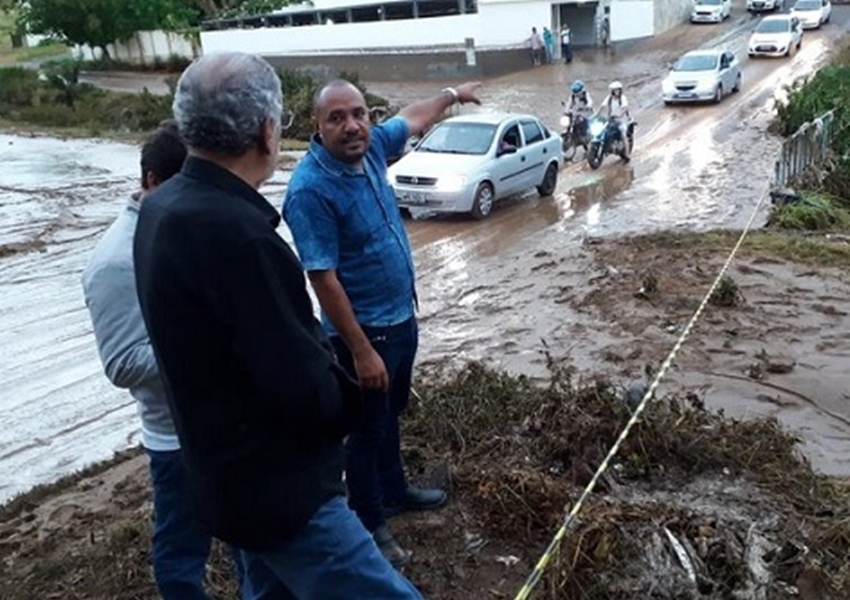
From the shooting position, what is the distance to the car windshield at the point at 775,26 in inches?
1404

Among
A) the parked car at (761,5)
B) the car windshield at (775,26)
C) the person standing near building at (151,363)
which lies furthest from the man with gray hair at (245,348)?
the parked car at (761,5)

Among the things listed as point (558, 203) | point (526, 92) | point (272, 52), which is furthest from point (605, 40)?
point (558, 203)

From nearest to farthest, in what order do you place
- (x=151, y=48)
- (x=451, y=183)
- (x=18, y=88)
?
(x=451, y=183)
(x=18, y=88)
(x=151, y=48)

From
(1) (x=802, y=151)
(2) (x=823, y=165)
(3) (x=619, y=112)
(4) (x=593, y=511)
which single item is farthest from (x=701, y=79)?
(4) (x=593, y=511)

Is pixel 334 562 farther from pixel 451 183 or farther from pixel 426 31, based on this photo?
pixel 426 31

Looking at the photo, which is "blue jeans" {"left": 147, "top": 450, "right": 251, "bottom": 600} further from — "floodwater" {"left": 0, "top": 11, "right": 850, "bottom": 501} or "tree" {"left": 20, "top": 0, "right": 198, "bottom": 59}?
"tree" {"left": 20, "top": 0, "right": 198, "bottom": 59}

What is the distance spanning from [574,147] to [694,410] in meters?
16.4

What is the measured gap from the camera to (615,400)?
209 inches

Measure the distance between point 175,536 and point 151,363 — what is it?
0.66 m

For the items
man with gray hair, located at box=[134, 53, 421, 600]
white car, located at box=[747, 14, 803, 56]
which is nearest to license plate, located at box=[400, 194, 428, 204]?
man with gray hair, located at box=[134, 53, 421, 600]

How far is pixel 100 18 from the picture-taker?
49.7m

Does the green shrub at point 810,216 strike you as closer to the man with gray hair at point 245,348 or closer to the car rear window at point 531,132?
the car rear window at point 531,132

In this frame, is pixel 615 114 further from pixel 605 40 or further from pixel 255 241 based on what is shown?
pixel 605 40

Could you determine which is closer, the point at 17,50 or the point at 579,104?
the point at 579,104
